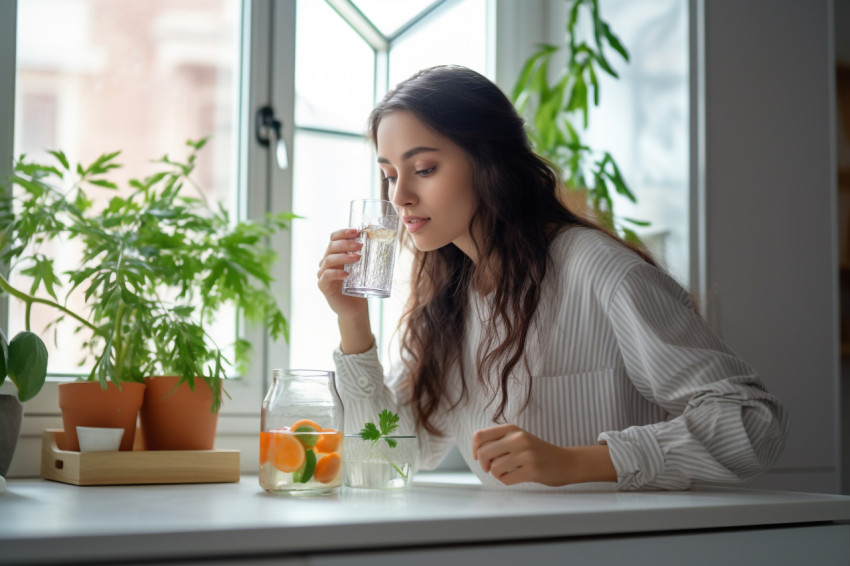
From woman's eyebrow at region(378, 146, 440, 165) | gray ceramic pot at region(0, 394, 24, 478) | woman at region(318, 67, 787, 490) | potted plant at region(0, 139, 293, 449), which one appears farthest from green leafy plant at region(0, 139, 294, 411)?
woman's eyebrow at region(378, 146, 440, 165)

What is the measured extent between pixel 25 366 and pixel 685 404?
96cm

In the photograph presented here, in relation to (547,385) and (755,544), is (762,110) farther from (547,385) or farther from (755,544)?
(755,544)

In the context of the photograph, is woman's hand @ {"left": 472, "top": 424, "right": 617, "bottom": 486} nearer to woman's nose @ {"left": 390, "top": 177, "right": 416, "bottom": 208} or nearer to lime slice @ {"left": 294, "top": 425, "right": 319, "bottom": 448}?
lime slice @ {"left": 294, "top": 425, "right": 319, "bottom": 448}

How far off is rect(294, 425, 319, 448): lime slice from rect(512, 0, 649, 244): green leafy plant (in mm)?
922

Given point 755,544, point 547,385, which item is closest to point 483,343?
point 547,385

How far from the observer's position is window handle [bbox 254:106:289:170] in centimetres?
193

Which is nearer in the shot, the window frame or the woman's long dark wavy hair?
the woman's long dark wavy hair

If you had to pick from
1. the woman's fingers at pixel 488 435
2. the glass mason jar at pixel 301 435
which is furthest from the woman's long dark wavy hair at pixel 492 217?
the glass mason jar at pixel 301 435

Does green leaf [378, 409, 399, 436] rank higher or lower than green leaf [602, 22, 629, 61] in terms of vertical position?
lower

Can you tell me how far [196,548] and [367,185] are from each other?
4.95 ft

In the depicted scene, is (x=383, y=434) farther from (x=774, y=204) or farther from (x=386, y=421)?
(x=774, y=204)

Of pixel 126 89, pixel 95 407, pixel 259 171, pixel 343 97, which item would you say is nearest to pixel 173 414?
pixel 95 407

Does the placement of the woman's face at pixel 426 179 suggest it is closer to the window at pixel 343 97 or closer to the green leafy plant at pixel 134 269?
the green leafy plant at pixel 134 269

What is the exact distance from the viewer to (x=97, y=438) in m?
1.31
